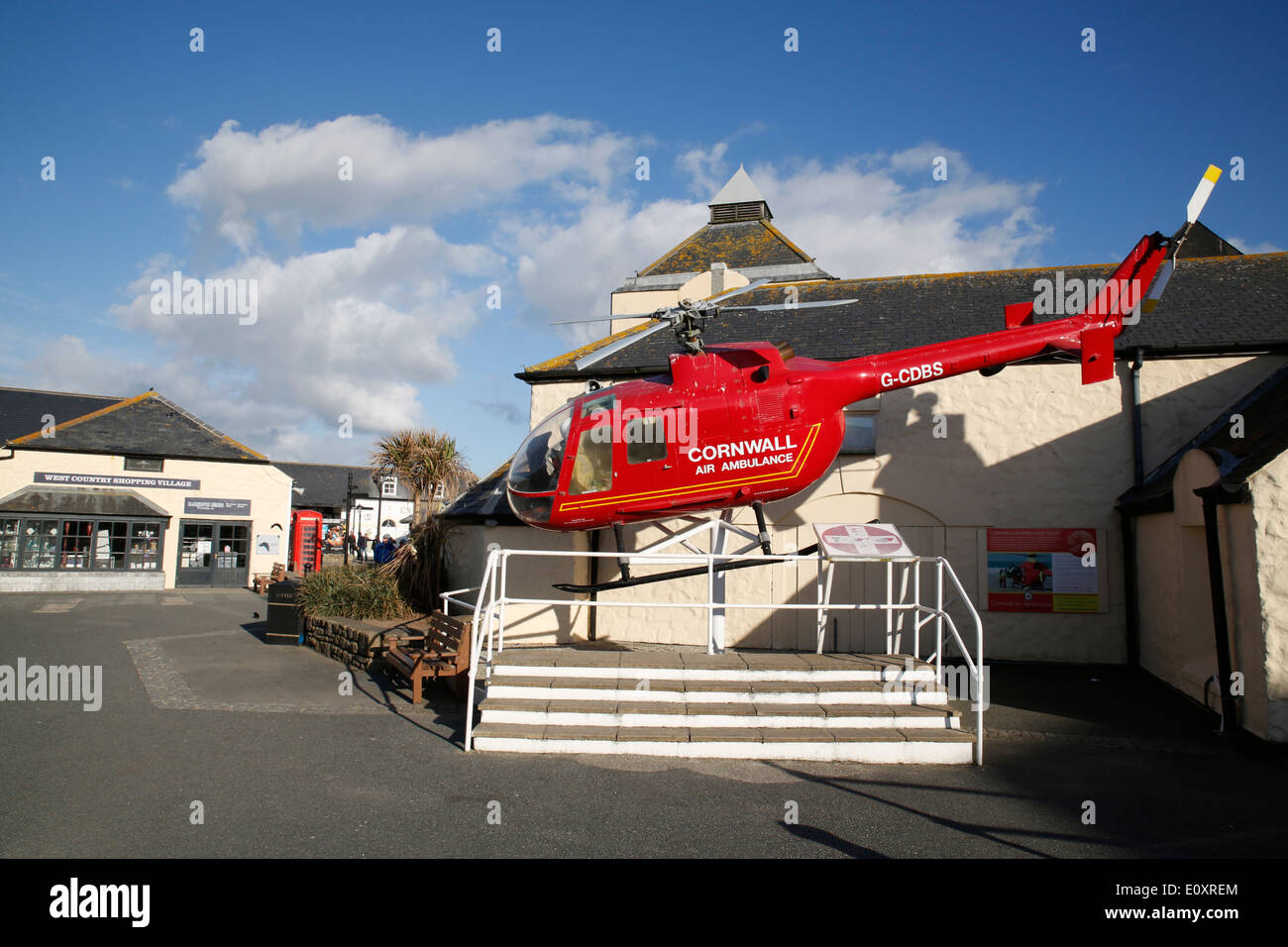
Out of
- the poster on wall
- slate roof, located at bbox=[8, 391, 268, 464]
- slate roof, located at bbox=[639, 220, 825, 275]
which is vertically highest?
slate roof, located at bbox=[639, 220, 825, 275]

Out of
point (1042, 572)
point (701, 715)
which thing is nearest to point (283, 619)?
point (701, 715)

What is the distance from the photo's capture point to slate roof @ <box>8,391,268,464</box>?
24953 mm

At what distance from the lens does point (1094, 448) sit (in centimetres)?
1230

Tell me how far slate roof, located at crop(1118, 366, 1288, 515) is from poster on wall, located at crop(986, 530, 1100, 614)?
101 cm

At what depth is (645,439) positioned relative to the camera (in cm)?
935

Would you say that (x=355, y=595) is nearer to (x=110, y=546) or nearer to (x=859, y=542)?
(x=859, y=542)

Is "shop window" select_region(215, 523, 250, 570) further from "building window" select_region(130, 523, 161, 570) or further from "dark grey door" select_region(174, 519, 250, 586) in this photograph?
"building window" select_region(130, 523, 161, 570)

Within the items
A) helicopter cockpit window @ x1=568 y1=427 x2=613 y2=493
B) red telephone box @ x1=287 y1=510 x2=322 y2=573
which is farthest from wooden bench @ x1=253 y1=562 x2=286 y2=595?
helicopter cockpit window @ x1=568 y1=427 x2=613 y2=493

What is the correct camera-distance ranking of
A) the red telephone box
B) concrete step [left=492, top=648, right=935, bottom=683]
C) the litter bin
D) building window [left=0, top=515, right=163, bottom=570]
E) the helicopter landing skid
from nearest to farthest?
concrete step [left=492, top=648, right=935, bottom=683] → the helicopter landing skid → the litter bin → building window [left=0, top=515, right=163, bottom=570] → the red telephone box

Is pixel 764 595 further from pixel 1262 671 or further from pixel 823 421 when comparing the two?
pixel 1262 671

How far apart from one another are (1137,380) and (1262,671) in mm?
6183

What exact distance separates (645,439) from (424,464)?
11.2 meters
